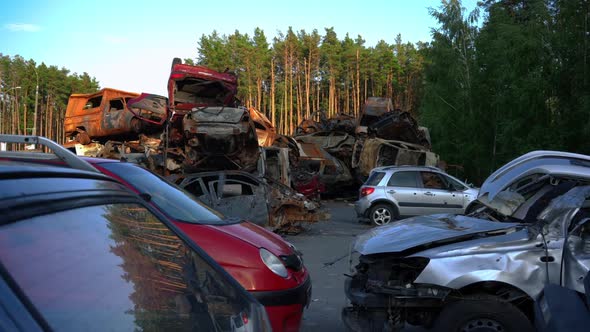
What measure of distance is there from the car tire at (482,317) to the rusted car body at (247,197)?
5.69 metres

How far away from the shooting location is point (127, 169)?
5.47 metres

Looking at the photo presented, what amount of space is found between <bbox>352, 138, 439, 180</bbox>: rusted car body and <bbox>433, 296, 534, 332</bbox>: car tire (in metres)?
14.3

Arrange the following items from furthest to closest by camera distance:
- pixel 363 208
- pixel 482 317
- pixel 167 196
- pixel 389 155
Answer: pixel 389 155
pixel 363 208
pixel 167 196
pixel 482 317

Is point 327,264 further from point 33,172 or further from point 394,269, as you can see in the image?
point 33,172

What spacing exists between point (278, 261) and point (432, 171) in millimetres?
10183

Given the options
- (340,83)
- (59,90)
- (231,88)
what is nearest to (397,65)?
(340,83)

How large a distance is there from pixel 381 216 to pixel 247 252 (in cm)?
989

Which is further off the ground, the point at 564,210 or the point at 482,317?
the point at 564,210

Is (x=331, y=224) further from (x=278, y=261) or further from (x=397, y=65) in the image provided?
(x=397, y=65)

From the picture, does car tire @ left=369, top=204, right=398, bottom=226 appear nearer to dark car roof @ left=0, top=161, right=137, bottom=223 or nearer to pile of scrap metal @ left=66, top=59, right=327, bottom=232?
pile of scrap metal @ left=66, top=59, right=327, bottom=232

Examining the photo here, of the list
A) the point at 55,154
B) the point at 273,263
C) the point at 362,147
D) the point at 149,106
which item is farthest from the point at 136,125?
the point at 55,154

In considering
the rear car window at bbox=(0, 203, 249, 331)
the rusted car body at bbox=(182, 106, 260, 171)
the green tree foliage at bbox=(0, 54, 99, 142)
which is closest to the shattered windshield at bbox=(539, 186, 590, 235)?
the rear car window at bbox=(0, 203, 249, 331)

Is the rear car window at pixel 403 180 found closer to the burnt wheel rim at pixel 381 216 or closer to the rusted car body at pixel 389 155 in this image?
the burnt wheel rim at pixel 381 216

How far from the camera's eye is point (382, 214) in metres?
14.1
